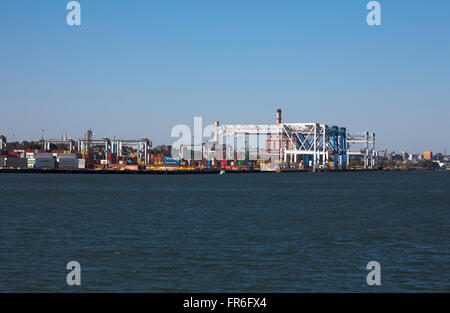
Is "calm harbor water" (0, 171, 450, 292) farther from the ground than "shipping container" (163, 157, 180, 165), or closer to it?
closer to it

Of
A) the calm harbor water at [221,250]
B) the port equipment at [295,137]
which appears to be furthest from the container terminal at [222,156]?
the calm harbor water at [221,250]

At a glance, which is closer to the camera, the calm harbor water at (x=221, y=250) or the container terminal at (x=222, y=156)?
the calm harbor water at (x=221, y=250)

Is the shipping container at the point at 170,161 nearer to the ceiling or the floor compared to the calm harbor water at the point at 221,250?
nearer to the ceiling

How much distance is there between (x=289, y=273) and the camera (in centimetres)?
1984

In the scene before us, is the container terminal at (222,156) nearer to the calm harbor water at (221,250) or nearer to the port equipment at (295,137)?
the port equipment at (295,137)

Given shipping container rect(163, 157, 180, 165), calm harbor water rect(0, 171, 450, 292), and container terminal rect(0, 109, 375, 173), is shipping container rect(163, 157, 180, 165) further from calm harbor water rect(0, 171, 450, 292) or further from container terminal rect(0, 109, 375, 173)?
calm harbor water rect(0, 171, 450, 292)

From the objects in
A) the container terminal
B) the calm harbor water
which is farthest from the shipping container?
the calm harbor water

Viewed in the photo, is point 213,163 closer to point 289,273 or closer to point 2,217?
point 2,217

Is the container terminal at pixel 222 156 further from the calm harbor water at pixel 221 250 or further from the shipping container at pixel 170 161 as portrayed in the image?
the calm harbor water at pixel 221 250
